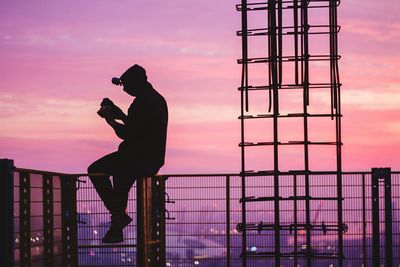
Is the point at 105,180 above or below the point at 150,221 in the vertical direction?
above

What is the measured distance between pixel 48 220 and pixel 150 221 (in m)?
2.11

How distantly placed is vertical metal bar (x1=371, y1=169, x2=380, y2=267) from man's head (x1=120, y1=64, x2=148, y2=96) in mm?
3578

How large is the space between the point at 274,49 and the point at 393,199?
2898 mm

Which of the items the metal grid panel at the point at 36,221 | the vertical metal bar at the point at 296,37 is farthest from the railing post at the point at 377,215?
the metal grid panel at the point at 36,221

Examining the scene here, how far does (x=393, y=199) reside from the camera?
1475 cm

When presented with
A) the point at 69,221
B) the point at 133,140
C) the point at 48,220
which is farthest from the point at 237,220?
the point at 48,220

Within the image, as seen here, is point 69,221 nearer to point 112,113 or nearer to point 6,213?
point 112,113

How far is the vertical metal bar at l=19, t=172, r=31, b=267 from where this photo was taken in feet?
33.8

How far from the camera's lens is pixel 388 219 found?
48.2ft

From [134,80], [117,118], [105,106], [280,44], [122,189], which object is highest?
[280,44]

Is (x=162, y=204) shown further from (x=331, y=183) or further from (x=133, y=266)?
(x=331, y=183)

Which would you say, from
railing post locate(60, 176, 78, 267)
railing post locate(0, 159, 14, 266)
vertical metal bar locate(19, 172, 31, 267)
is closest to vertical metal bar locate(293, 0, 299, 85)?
railing post locate(60, 176, 78, 267)

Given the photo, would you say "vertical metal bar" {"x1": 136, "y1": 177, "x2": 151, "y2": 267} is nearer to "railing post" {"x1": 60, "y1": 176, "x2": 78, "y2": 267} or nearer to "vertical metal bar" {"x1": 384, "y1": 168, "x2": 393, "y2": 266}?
"railing post" {"x1": 60, "y1": 176, "x2": 78, "y2": 267}

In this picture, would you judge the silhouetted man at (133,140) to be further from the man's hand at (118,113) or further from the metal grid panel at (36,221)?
the metal grid panel at (36,221)
